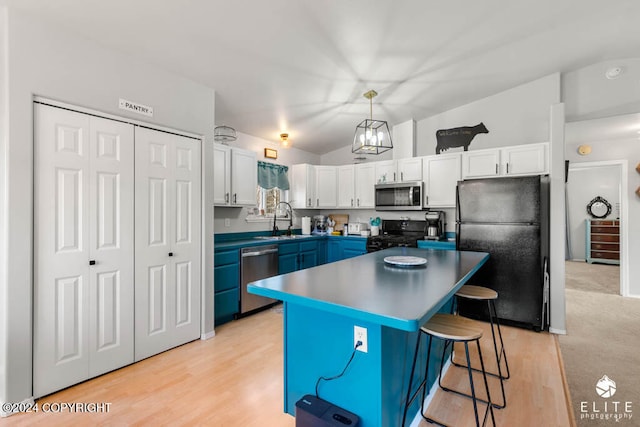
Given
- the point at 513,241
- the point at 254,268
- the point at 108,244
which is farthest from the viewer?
the point at 254,268

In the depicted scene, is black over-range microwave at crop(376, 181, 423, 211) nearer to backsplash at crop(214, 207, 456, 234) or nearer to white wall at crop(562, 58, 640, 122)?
backsplash at crop(214, 207, 456, 234)

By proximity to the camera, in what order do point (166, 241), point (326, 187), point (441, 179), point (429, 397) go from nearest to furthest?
point (429, 397) < point (166, 241) < point (441, 179) < point (326, 187)

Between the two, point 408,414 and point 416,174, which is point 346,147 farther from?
point 408,414

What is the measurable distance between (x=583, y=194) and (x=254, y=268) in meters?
8.44

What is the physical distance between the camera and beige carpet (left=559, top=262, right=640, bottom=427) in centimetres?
193

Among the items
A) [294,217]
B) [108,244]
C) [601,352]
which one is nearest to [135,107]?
[108,244]

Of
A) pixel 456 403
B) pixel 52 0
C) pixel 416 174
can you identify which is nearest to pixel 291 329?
pixel 456 403

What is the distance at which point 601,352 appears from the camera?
2.74 meters

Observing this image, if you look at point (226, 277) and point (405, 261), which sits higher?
point (405, 261)

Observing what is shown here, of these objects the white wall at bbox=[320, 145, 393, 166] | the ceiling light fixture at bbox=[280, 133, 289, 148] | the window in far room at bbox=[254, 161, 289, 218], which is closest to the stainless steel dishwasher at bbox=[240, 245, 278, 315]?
the window in far room at bbox=[254, 161, 289, 218]

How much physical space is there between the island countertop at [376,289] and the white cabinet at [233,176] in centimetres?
202

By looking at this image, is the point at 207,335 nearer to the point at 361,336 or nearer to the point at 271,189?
the point at 361,336

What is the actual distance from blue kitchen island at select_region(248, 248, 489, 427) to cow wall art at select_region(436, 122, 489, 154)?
279 centimetres

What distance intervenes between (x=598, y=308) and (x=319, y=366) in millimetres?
4453
